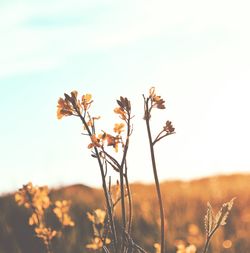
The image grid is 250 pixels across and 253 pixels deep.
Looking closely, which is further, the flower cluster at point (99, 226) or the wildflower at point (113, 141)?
the flower cluster at point (99, 226)

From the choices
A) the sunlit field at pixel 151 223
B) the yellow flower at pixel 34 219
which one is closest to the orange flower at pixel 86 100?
the yellow flower at pixel 34 219

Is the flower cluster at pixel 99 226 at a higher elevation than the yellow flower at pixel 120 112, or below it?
below

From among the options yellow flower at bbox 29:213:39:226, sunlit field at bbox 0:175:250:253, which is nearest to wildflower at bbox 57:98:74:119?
yellow flower at bbox 29:213:39:226

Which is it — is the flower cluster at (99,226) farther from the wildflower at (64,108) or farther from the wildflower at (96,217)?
the wildflower at (64,108)

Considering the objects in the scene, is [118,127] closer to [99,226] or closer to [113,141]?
[113,141]

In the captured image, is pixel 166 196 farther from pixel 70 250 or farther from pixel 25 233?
pixel 70 250

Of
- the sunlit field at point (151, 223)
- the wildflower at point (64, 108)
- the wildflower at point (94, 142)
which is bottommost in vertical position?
the sunlit field at point (151, 223)

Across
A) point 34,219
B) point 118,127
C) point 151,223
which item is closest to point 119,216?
point 151,223

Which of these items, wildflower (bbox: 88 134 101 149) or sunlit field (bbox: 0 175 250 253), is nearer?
wildflower (bbox: 88 134 101 149)

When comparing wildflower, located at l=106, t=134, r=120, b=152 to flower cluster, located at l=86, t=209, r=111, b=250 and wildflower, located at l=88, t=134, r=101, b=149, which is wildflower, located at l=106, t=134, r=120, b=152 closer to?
wildflower, located at l=88, t=134, r=101, b=149

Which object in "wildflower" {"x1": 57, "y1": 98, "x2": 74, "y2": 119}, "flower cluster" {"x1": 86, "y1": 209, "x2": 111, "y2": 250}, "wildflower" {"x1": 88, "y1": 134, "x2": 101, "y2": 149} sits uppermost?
"wildflower" {"x1": 57, "y1": 98, "x2": 74, "y2": 119}

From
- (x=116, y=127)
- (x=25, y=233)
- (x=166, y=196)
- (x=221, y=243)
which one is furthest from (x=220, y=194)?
(x=116, y=127)

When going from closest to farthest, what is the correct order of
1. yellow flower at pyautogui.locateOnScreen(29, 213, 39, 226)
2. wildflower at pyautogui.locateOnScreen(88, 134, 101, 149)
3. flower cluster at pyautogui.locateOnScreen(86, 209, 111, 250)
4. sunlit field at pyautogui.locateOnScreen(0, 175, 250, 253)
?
wildflower at pyautogui.locateOnScreen(88, 134, 101, 149), flower cluster at pyautogui.locateOnScreen(86, 209, 111, 250), yellow flower at pyautogui.locateOnScreen(29, 213, 39, 226), sunlit field at pyautogui.locateOnScreen(0, 175, 250, 253)

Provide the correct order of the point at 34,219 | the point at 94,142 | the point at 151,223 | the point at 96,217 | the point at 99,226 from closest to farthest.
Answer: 1. the point at 94,142
2. the point at 96,217
3. the point at 99,226
4. the point at 34,219
5. the point at 151,223
